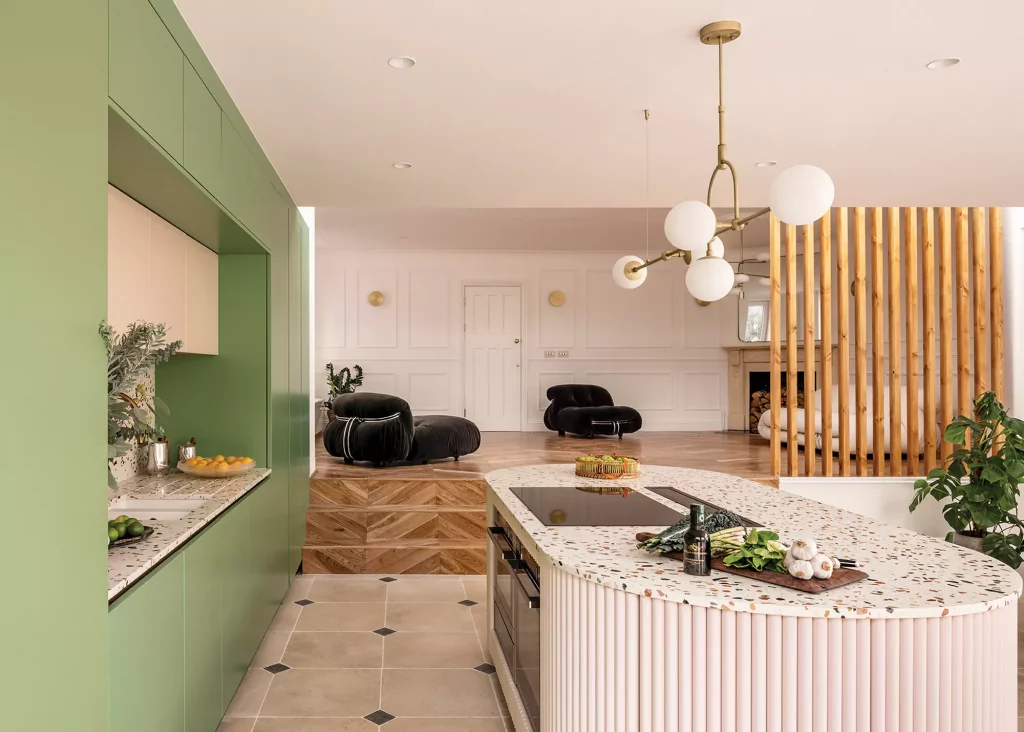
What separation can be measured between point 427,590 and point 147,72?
3564 millimetres

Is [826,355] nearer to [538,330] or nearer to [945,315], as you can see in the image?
[945,315]

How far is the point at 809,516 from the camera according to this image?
2359 mm

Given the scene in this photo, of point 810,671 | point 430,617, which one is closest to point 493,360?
point 430,617

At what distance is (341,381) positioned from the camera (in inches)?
378

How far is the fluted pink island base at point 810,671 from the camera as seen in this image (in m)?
1.53

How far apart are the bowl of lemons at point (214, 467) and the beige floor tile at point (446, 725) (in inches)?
53.8

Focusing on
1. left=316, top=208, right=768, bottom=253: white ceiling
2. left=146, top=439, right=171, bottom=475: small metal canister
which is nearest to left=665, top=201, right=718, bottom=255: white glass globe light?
left=146, top=439, right=171, bottom=475: small metal canister

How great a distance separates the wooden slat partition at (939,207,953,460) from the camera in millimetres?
5883

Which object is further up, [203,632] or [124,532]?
[124,532]

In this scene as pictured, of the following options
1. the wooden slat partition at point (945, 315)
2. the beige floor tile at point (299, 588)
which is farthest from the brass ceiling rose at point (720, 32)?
the wooden slat partition at point (945, 315)

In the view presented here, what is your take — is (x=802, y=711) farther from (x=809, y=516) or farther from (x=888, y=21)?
(x=888, y=21)

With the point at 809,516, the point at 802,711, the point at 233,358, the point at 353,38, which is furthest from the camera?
the point at 233,358

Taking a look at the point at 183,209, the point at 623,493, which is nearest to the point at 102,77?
the point at 183,209

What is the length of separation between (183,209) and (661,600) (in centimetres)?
231
